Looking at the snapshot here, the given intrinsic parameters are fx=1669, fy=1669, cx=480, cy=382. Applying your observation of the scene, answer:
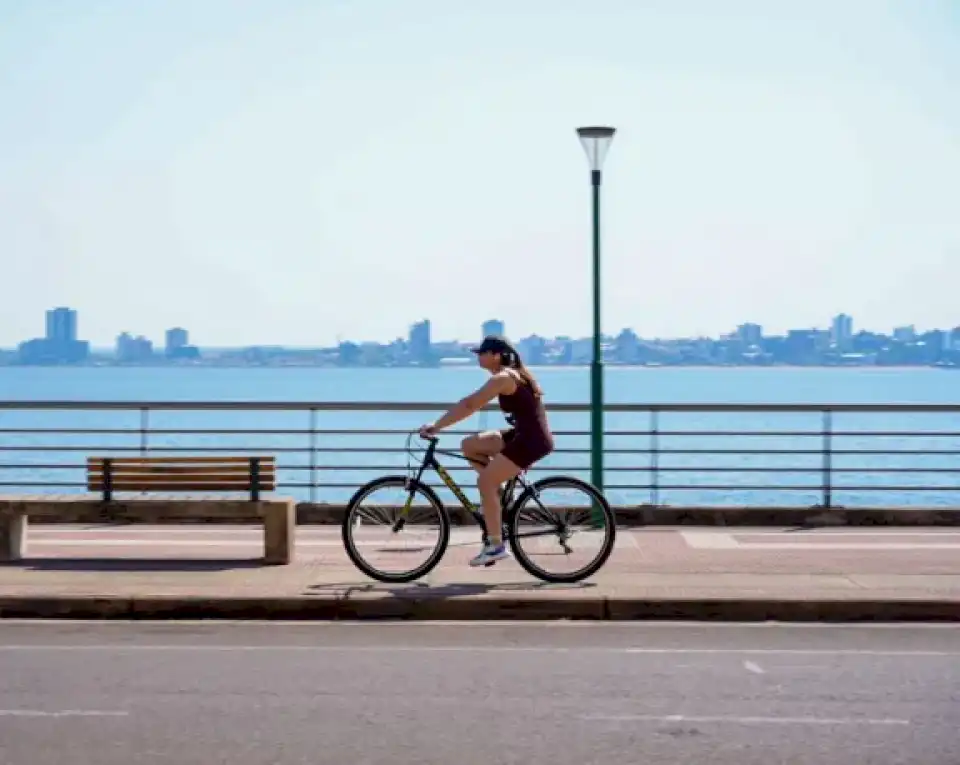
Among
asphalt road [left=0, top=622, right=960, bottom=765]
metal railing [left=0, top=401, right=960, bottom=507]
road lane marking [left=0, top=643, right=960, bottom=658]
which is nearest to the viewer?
asphalt road [left=0, top=622, right=960, bottom=765]

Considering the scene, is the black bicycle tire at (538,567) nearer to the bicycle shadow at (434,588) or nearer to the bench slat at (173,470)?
the bicycle shadow at (434,588)

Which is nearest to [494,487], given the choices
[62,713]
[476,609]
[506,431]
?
[506,431]

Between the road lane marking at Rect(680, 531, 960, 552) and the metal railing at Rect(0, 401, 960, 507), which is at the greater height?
the road lane marking at Rect(680, 531, 960, 552)

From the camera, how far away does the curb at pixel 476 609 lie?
11.2m

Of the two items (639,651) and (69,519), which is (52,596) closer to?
(69,519)

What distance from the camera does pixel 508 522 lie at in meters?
12.5

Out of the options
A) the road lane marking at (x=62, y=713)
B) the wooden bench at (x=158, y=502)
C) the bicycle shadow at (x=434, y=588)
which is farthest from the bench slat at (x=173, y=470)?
the road lane marking at (x=62, y=713)

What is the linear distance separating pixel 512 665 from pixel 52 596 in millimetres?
3653

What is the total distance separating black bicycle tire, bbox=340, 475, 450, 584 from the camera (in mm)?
12422

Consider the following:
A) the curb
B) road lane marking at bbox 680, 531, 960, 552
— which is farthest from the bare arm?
road lane marking at bbox 680, 531, 960, 552

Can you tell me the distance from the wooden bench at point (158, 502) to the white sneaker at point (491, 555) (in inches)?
68.5

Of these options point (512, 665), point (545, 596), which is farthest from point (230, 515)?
point (512, 665)

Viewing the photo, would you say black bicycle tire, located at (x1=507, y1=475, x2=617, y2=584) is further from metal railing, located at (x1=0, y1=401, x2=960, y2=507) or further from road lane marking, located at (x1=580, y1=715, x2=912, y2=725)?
road lane marking, located at (x1=580, y1=715, x2=912, y2=725)

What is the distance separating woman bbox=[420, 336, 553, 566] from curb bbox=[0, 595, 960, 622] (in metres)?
1.23
